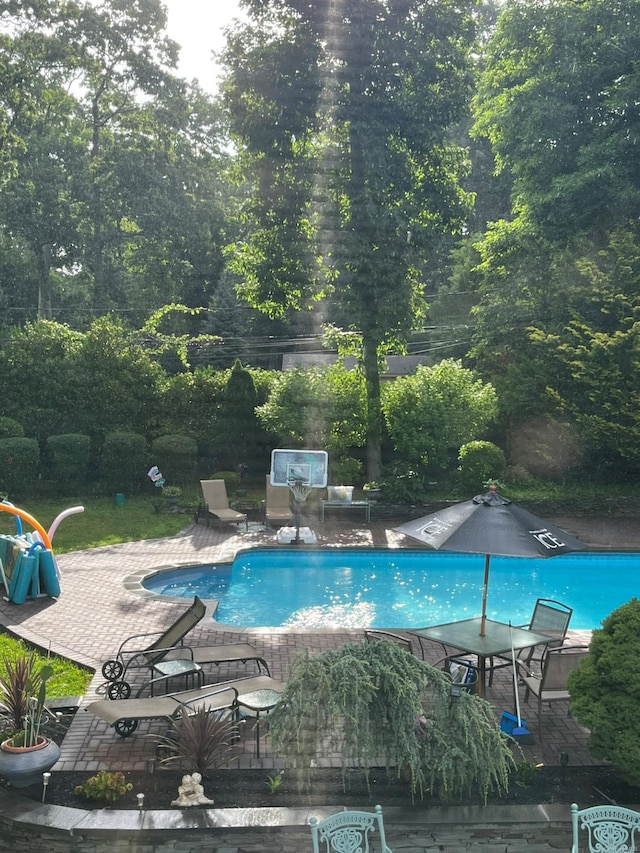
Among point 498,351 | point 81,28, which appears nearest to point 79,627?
point 498,351

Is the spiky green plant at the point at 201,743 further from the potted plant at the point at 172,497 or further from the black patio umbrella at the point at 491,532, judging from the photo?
the potted plant at the point at 172,497

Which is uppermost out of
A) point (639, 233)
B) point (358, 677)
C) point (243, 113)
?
point (243, 113)

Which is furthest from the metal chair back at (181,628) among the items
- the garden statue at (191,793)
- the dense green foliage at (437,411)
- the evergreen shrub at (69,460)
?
the evergreen shrub at (69,460)

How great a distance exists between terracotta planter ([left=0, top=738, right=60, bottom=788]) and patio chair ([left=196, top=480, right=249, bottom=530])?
10.1m

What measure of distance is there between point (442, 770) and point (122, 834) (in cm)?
200

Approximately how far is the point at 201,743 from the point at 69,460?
13856 mm

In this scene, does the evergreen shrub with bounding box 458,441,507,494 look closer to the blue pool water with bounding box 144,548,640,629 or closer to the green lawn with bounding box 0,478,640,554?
the green lawn with bounding box 0,478,640,554

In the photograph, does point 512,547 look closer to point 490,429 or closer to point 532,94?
point 490,429

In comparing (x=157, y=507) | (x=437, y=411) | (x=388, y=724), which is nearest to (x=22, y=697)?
(x=388, y=724)

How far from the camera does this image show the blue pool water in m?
11.3

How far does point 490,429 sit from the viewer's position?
20.8 meters

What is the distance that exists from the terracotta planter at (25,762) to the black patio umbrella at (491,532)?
11.5ft

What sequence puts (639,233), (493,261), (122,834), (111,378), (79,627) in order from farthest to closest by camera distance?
(493,261), (639,233), (111,378), (79,627), (122,834)

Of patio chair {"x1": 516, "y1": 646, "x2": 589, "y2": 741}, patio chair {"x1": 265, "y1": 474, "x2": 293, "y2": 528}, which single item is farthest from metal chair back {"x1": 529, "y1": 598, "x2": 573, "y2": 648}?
patio chair {"x1": 265, "y1": 474, "x2": 293, "y2": 528}
